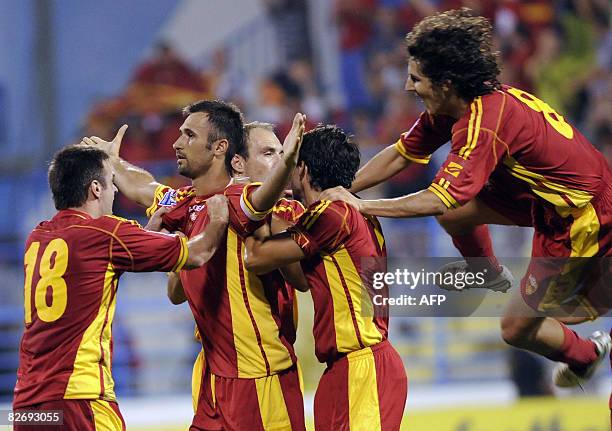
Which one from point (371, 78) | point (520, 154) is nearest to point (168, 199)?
point (520, 154)

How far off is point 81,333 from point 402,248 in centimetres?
682

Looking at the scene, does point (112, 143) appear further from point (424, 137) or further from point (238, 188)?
point (424, 137)

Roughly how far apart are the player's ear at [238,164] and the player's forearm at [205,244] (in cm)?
48

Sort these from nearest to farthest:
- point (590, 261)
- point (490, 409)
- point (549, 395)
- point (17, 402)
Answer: point (17, 402)
point (590, 261)
point (490, 409)
point (549, 395)

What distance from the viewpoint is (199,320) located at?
4855 millimetres

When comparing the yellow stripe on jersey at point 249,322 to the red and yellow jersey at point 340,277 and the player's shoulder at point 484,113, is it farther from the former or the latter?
the player's shoulder at point 484,113

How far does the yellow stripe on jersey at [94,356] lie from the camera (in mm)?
4418

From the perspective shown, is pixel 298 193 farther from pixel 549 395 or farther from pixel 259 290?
pixel 549 395

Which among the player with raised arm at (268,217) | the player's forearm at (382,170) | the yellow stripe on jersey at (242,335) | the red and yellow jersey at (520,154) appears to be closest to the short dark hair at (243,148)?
the player with raised arm at (268,217)

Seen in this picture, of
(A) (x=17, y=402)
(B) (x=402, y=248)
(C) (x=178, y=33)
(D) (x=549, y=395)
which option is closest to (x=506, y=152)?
(A) (x=17, y=402)

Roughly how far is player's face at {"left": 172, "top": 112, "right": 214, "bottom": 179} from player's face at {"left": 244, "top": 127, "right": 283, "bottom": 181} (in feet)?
0.87

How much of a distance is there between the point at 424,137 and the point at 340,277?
3.78ft

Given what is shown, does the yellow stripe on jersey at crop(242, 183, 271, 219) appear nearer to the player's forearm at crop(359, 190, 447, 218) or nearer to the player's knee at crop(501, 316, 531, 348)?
the player's forearm at crop(359, 190, 447, 218)

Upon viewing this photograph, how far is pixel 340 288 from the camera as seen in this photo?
185 inches
